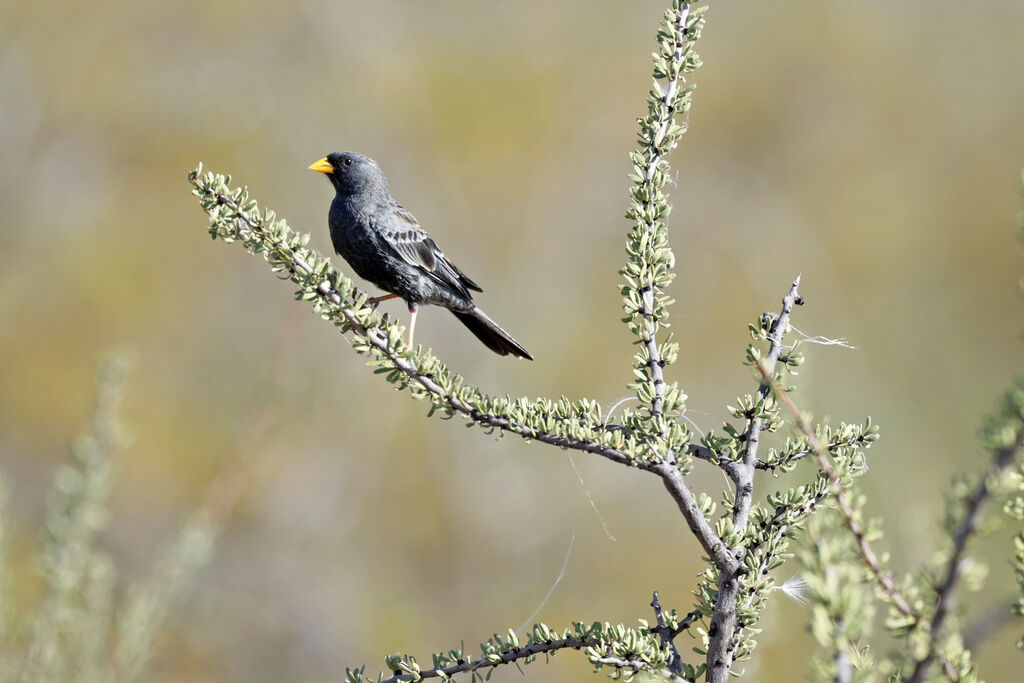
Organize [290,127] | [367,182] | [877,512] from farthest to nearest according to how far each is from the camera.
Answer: [290,127]
[877,512]
[367,182]

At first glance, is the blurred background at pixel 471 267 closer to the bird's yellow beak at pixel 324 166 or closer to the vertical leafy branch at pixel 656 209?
the bird's yellow beak at pixel 324 166

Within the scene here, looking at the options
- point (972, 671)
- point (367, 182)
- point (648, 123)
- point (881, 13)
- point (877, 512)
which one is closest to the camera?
point (972, 671)

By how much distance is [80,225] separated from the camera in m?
9.90

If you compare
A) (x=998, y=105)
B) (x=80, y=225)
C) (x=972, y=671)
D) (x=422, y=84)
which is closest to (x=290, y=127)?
(x=422, y=84)

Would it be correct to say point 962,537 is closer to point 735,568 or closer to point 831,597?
point 831,597

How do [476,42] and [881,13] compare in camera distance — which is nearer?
[476,42]

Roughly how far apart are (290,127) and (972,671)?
10.3m

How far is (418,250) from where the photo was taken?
4719mm

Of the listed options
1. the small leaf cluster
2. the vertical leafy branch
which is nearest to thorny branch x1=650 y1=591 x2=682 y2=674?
the vertical leafy branch

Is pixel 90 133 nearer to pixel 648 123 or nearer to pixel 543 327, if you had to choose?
pixel 543 327

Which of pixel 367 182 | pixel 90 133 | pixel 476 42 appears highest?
pixel 476 42

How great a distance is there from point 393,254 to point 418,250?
0.19 metres

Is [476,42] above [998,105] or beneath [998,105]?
beneath

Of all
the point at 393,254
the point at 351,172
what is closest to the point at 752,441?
the point at 393,254
